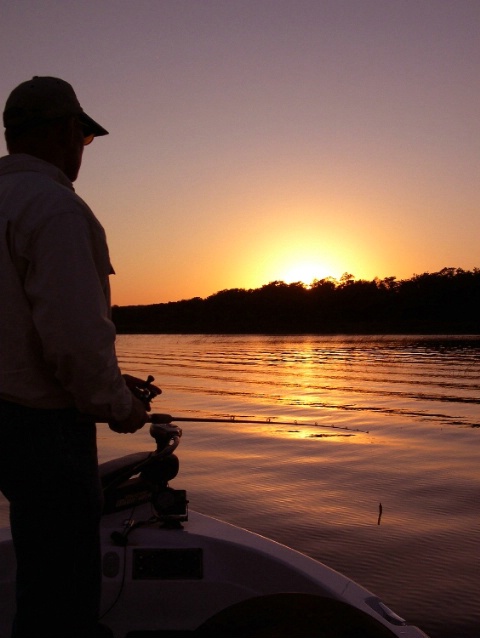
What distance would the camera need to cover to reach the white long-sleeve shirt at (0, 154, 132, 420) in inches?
78.7

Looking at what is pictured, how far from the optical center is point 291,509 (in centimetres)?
722

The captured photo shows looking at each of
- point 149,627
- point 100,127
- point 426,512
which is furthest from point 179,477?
point 100,127

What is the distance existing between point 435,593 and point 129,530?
10.3ft

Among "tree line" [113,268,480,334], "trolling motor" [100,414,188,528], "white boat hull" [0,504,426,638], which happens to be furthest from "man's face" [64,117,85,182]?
"tree line" [113,268,480,334]

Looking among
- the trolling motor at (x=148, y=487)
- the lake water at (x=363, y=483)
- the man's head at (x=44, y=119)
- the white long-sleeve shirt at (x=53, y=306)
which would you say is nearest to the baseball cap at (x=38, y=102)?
the man's head at (x=44, y=119)

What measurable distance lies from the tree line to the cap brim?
91.2 m

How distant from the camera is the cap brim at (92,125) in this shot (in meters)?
2.38

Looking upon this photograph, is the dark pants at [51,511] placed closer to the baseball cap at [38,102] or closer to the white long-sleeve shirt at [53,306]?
the white long-sleeve shirt at [53,306]

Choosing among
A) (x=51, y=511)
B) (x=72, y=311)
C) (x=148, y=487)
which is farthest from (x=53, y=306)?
(x=148, y=487)

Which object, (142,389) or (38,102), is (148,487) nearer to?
(142,389)

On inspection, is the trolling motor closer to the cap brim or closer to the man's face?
the man's face

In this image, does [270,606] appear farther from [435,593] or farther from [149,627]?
[435,593]

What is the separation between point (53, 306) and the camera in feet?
6.54

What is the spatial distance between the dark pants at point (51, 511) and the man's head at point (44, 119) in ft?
2.79
